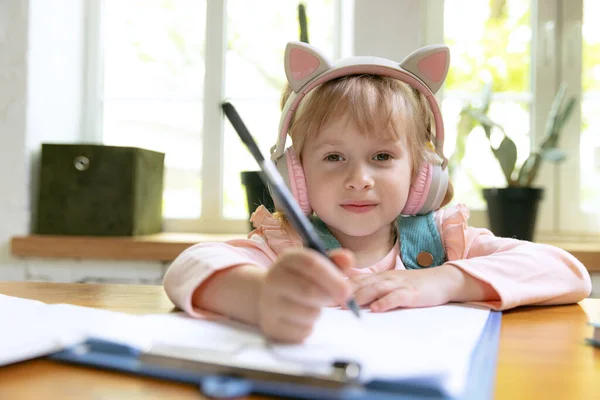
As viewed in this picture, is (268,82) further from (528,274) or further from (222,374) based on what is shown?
(222,374)

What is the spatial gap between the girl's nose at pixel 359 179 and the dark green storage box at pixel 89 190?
45.1 inches

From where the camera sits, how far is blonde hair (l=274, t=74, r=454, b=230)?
89cm

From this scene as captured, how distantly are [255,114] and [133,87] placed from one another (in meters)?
0.50

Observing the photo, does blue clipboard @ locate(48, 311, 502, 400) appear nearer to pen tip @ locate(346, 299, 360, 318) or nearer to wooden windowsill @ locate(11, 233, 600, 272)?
pen tip @ locate(346, 299, 360, 318)

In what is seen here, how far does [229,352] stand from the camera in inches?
16.1

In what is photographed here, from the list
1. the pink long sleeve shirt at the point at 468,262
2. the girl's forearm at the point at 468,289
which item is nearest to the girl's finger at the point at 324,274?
the pink long sleeve shirt at the point at 468,262

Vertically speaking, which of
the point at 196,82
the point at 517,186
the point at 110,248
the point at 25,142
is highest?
the point at 196,82

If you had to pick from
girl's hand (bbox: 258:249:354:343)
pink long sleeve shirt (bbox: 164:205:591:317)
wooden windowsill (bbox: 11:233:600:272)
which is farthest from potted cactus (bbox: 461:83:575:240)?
girl's hand (bbox: 258:249:354:343)

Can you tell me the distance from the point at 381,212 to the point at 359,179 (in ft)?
0.26

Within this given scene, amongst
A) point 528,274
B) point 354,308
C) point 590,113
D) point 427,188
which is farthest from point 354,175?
point 590,113

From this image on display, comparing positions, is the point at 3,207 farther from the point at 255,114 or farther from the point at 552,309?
the point at 552,309

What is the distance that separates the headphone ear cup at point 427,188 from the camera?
92cm

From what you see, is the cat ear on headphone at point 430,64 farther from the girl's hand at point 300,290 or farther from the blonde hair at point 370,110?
the girl's hand at point 300,290

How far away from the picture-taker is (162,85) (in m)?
2.27
